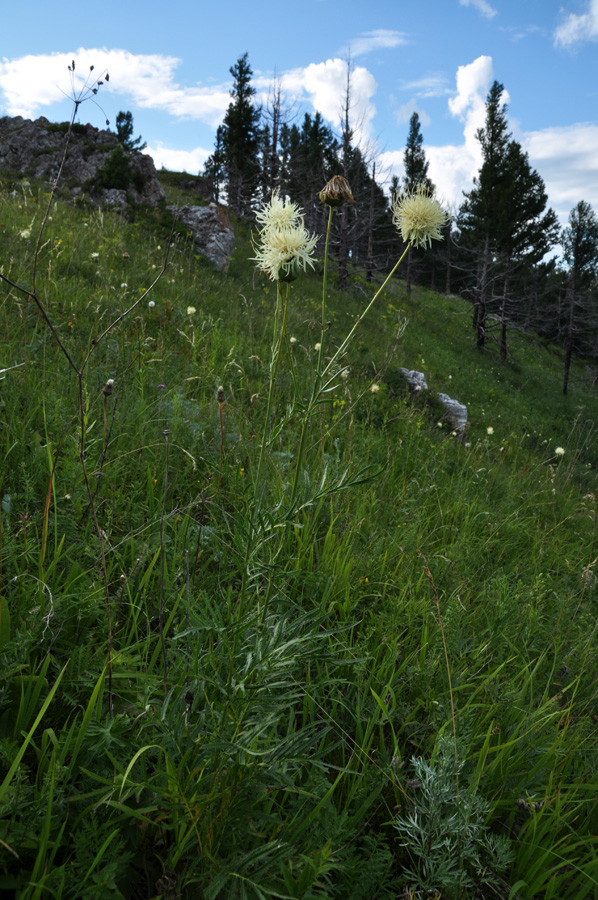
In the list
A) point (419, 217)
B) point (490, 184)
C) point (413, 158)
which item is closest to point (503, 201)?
point (490, 184)

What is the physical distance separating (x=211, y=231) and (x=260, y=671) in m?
11.3

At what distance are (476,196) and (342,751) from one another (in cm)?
2676

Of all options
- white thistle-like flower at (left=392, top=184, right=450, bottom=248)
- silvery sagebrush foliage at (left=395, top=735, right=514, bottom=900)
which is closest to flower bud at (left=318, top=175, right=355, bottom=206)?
white thistle-like flower at (left=392, top=184, right=450, bottom=248)

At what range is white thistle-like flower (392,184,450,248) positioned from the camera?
1.64m

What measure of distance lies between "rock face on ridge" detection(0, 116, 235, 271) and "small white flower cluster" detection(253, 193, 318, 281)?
362 inches

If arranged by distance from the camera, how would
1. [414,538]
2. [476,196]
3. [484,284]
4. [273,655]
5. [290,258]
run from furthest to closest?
1. [476,196]
2. [484,284]
3. [414,538]
4. [290,258]
5. [273,655]

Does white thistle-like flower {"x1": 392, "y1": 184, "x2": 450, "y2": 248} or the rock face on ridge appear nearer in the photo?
white thistle-like flower {"x1": 392, "y1": 184, "x2": 450, "y2": 248}

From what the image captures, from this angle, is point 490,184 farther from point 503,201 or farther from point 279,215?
A: point 279,215

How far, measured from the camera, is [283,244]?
1413 millimetres

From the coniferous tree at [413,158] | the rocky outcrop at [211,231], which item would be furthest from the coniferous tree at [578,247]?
the rocky outcrop at [211,231]

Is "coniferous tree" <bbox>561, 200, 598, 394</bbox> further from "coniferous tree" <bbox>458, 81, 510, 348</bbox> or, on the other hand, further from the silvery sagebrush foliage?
the silvery sagebrush foliage

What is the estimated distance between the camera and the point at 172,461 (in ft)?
8.09

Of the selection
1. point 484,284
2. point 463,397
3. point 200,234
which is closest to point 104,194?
point 200,234

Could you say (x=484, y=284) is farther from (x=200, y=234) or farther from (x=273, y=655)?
(x=273, y=655)
